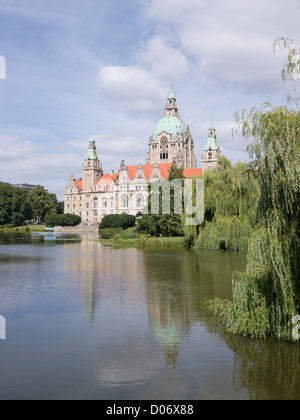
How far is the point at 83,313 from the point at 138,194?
83.2 metres

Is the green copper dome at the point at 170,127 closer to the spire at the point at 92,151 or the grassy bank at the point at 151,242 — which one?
the spire at the point at 92,151

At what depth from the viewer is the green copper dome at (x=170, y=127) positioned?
107m

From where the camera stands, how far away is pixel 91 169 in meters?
106

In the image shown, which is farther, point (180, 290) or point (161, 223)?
point (161, 223)

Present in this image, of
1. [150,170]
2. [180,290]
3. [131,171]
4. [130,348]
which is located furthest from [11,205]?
[130,348]

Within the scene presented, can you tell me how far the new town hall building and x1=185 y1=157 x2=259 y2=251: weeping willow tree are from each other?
60.1m

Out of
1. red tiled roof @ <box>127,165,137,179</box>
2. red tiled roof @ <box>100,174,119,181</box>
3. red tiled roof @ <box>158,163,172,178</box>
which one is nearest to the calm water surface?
red tiled roof @ <box>158,163,172,178</box>

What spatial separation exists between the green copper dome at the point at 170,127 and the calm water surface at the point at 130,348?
9089cm

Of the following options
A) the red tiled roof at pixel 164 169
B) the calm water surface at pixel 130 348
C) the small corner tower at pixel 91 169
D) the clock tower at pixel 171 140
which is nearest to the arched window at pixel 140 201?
the red tiled roof at pixel 164 169

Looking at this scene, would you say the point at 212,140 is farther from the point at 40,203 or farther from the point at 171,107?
the point at 40,203

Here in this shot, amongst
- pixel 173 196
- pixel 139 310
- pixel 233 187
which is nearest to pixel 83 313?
pixel 139 310

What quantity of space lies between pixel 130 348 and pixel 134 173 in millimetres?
89892

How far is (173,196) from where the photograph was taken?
153 ft

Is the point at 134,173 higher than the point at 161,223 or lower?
higher
